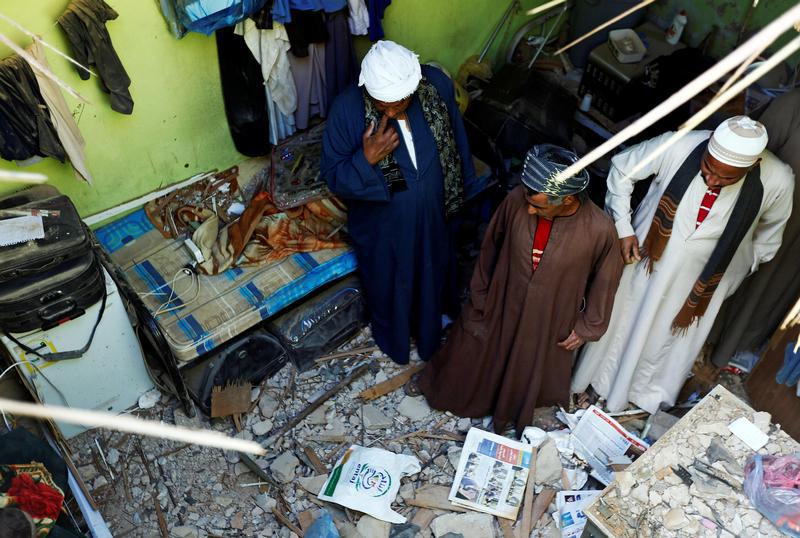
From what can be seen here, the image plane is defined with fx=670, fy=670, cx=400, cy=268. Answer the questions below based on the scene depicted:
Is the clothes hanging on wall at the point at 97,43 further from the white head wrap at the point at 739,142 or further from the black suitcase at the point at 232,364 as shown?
the white head wrap at the point at 739,142

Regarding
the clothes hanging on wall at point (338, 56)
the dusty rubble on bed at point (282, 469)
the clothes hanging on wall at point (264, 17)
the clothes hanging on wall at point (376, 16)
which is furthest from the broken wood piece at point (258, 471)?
the clothes hanging on wall at point (376, 16)

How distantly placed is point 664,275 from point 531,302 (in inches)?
28.0

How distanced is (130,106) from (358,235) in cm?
146

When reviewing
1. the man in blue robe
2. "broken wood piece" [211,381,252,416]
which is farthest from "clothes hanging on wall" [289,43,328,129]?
"broken wood piece" [211,381,252,416]

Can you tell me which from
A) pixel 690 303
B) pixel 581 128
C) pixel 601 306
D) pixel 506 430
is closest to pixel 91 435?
pixel 506 430

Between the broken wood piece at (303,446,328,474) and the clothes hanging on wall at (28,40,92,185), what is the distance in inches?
77.7

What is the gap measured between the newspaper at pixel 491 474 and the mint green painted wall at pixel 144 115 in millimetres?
2499

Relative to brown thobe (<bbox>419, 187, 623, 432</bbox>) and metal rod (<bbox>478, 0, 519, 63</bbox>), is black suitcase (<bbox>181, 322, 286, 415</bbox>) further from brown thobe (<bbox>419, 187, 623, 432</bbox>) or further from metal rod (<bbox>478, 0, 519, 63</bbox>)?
metal rod (<bbox>478, 0, 519, 63</bbox>)

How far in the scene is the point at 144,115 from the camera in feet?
13.0

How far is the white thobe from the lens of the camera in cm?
317

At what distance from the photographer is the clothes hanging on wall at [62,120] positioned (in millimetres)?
3248

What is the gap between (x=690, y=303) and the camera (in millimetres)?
3514

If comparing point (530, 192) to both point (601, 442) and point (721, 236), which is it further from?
point (601, 442)

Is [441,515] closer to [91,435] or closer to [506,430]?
[506,430]
